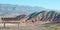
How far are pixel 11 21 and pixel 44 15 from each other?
43829 mm

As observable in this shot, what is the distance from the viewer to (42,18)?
72.0 m

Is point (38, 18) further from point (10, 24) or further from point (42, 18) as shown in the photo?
point (10, 24)

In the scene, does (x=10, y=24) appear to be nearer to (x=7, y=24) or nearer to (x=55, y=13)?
(x=7, y=24)

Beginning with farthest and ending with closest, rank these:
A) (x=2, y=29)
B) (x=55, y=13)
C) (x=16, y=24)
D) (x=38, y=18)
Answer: (x=55, y=13) → (x=38, y=18) → (x=16, y=24) → (x=2, y=29)

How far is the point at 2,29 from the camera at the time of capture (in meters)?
24.1

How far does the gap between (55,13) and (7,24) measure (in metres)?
48.5

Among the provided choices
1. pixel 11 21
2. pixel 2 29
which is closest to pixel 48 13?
pixel 11 21

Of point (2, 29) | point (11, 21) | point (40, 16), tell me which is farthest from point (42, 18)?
point (2, 29)

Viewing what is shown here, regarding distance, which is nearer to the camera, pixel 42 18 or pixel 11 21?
pixel 11 21

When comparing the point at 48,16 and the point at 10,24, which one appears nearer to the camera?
the point at 10,24

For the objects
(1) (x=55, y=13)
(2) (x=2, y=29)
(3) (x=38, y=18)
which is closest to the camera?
(2) (x=2, y=29)

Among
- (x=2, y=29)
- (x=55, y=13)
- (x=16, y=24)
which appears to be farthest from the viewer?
(x=55, y=13)

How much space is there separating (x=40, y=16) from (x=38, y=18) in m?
2.00

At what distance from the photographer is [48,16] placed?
7331 cm
